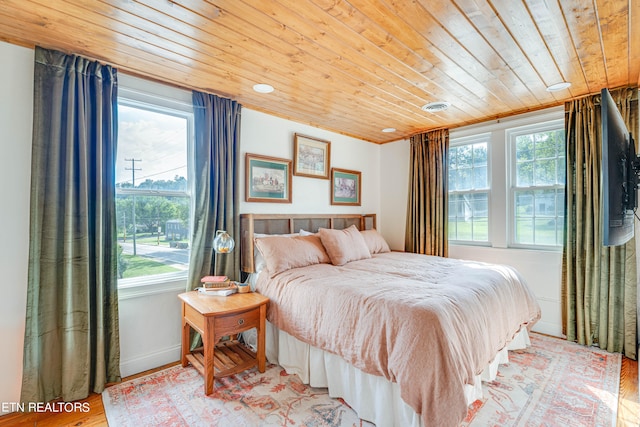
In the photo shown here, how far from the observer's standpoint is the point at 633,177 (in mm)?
1666

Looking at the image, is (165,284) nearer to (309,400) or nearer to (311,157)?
(309,400)

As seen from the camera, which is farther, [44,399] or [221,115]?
[221,115]

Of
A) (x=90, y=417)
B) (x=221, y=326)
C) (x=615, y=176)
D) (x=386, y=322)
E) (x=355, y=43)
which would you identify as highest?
(x=355, y=43)

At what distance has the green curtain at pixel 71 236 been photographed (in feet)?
6.26

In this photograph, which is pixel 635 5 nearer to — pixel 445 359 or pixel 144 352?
pixel 445 359

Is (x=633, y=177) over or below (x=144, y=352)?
over

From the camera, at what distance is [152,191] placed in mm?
2535

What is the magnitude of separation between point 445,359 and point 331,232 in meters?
1.83

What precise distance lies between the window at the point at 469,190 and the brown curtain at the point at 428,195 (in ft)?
0.62

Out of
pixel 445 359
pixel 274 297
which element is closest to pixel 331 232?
pixel 274 297

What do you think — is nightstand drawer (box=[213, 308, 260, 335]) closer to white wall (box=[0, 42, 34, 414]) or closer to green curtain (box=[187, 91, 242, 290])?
green curtain (box=[187, 91, 242, 290])

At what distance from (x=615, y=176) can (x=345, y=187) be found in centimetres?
289

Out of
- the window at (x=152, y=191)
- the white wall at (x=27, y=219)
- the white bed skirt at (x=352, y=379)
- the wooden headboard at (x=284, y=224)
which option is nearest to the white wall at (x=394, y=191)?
the wooden headboard at (x=284, y=224)

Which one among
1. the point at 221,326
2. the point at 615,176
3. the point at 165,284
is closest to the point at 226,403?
the point at 221,326
